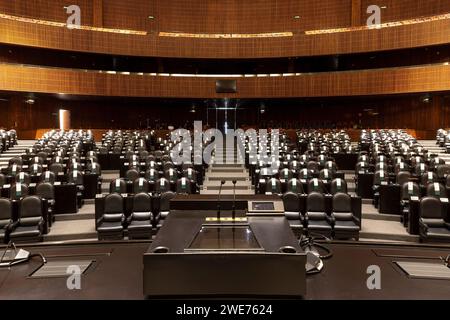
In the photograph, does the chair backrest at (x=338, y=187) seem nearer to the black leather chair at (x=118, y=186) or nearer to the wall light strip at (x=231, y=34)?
Answer: the black leather chair at (x=118, y=186)

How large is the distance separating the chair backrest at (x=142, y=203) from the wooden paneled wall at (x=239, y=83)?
42.0ft

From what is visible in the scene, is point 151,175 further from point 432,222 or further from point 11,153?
point 11,153

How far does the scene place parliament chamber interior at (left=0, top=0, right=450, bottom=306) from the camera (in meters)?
2.30

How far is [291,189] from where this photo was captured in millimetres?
7492

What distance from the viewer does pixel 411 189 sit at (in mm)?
7035

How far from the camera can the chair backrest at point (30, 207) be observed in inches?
248

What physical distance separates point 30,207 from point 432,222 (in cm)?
604

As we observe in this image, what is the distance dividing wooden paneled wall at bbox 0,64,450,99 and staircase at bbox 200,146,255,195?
16.6ft

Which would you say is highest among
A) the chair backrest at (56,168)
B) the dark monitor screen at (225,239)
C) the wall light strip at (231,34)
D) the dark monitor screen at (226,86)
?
the wall light strip at (231,34)

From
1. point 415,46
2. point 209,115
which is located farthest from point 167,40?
point 415,46

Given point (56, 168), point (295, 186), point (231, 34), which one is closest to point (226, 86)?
point (231, 34)

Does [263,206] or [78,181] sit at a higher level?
[263,206]
